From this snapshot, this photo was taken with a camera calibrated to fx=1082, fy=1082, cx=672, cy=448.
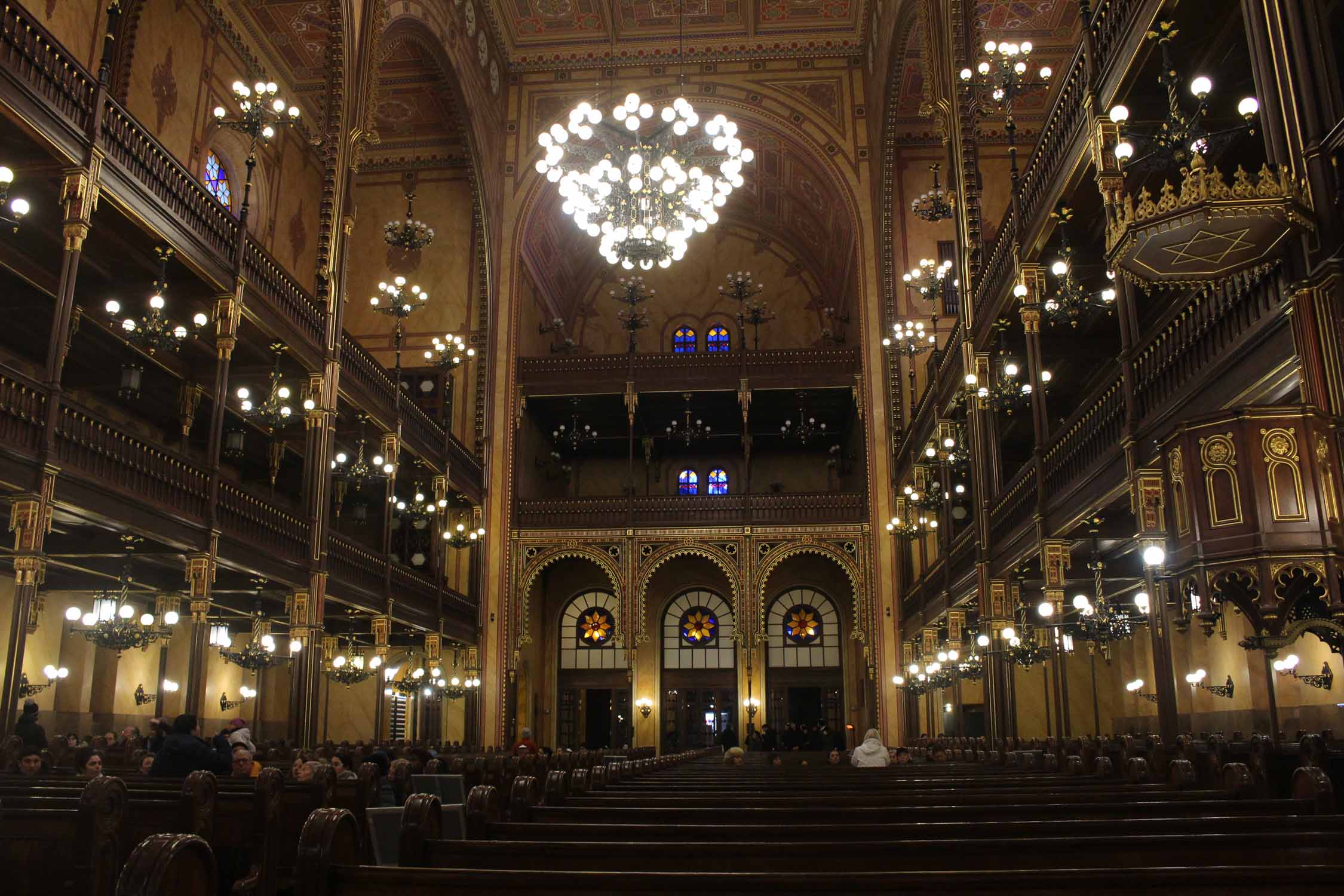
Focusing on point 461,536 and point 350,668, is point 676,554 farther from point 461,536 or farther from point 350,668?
point 350,668

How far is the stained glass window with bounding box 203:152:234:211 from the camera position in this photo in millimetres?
23766

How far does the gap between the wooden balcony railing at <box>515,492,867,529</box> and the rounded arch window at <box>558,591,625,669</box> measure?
16.7ft

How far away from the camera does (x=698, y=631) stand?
33781mm

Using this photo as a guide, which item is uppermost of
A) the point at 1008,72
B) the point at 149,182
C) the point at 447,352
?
the point at 1008,72

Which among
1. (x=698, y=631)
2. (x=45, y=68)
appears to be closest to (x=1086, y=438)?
(x=45, y=68)

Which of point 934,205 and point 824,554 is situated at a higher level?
point 934,205

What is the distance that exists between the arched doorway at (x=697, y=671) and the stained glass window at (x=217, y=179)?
57.1ft

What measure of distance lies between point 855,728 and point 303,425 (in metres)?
17.2

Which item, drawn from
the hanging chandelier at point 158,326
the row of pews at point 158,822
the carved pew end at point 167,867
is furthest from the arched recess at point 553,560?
the carved pew end at point 167,867

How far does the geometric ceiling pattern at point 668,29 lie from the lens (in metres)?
28.8

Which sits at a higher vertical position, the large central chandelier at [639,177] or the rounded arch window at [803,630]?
the large central chandelier at [639,177]

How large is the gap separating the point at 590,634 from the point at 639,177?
19.9 metres

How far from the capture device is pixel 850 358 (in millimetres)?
29703

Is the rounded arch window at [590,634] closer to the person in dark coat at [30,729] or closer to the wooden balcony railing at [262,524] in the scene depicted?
the wooden balcony railing at [262,524]
